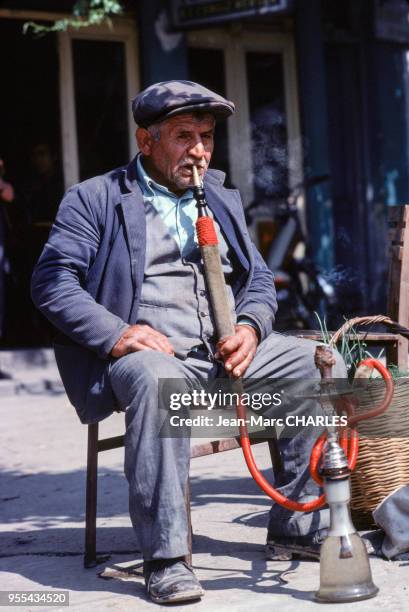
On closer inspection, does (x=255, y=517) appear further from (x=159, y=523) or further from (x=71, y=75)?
(x=71, y=75)

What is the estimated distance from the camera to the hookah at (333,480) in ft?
11.0

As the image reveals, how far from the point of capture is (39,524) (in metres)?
4.94

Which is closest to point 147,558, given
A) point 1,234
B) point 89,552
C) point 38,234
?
point 89,552

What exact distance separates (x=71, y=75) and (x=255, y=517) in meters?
6.74

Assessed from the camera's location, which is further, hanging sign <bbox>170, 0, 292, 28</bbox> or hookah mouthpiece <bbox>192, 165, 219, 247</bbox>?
hanging sign <bbox>170, 0, 292, 28</bbox>

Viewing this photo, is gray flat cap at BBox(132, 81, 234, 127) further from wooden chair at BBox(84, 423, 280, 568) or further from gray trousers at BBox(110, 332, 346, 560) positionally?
wooden chair at BBox(84, 423, 280, 568)

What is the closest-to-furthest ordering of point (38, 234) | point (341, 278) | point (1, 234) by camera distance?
point (1, 234), point (38, 234), point (341, 278)

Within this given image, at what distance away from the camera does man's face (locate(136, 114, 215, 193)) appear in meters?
4.07

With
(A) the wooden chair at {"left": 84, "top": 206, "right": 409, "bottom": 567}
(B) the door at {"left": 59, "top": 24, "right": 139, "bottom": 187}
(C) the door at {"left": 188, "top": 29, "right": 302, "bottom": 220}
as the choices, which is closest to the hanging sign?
(B) the door at {"left": 59, "top": 24, "right": 139, "bottom": 187}

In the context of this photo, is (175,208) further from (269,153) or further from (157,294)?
(269,153)

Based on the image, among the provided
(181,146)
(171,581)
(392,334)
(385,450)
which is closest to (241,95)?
(392,334)

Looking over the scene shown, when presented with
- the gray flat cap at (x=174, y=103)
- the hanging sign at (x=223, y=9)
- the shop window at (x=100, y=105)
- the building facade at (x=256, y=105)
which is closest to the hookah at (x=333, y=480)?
the gray flat cap at (x=174, y=103)

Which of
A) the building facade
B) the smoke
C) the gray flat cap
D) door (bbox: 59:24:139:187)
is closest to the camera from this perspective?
the gray flat cap

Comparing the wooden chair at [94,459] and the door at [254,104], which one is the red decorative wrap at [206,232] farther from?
the door at [254,104]
